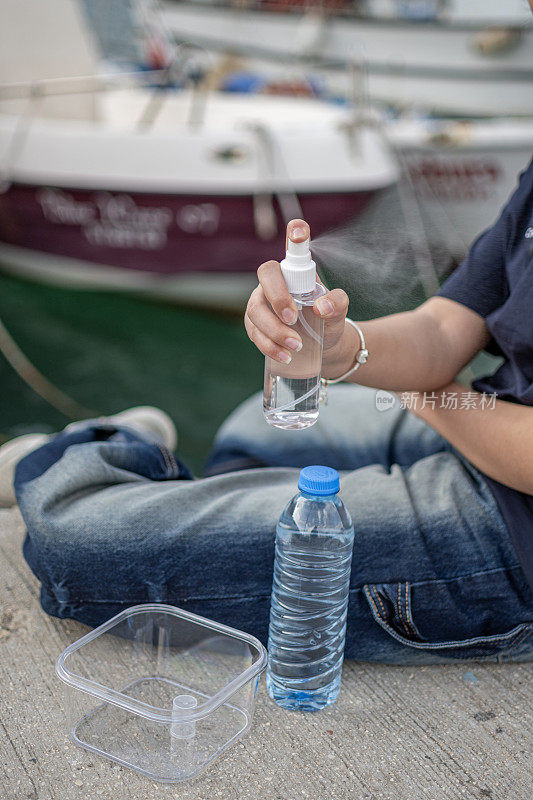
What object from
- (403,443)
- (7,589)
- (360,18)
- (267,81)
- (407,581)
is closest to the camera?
(407,581)

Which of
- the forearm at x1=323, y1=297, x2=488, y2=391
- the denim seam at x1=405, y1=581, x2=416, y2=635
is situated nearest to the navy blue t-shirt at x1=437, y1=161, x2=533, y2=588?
the forearm at x1=323, y1=297, x2=488, y2=391

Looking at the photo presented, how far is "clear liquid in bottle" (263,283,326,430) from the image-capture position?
956mm

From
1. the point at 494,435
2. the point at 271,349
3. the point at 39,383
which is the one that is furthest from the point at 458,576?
the point at 39,383

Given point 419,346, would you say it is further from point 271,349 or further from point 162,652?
point 162,652

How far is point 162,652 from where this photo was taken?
1229 millimetres

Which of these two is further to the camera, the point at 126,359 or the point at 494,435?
the point at 126,359

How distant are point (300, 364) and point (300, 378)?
1.4 inches

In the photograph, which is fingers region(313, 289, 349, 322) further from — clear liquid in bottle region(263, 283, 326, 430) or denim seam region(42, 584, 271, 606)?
denim seam region(42, 584, 271, 606)

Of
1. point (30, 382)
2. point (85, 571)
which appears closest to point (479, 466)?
point (85, 571)

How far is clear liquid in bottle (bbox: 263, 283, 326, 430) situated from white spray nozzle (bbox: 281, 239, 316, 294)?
19 mm

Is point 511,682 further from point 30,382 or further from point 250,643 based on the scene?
point 30,382

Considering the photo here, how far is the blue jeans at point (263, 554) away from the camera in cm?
115

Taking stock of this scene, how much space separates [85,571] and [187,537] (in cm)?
16

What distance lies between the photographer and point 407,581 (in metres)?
1.14
